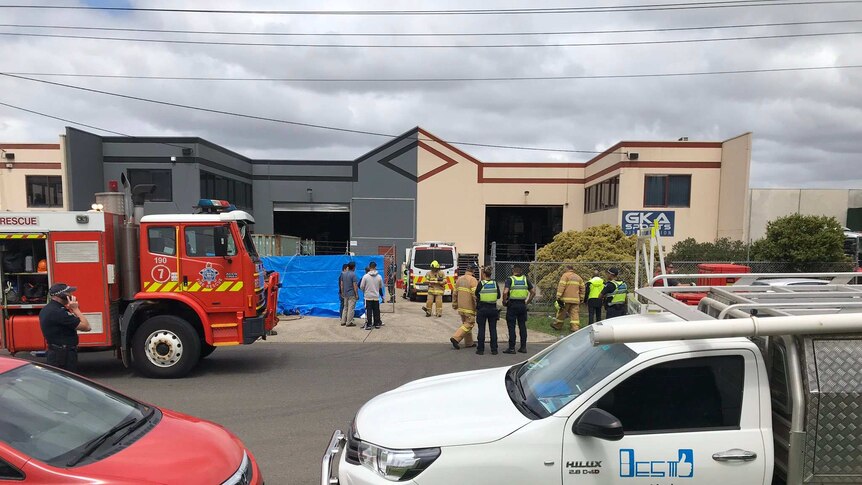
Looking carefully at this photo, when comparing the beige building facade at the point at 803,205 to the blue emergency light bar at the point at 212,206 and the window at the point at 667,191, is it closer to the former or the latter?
the window at the point at 667,191

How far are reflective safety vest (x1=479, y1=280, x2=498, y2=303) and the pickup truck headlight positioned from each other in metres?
6.18

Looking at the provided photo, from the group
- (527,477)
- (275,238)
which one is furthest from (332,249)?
(527,477)

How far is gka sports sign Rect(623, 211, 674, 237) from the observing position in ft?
68.3

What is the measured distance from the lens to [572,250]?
15.8m

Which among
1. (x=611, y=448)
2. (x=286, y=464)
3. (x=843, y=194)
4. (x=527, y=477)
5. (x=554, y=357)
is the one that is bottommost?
(x=286, y=464)

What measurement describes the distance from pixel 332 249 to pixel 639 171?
69.5 feet

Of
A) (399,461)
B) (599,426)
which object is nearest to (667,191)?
(599,426)

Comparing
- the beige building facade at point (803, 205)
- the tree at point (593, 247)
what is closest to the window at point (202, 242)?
the tree at point (593, 247)

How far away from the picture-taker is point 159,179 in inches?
944

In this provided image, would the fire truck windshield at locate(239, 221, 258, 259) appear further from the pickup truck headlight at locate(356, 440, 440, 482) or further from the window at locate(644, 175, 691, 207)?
the window at locate(644, 175, 691, 207)

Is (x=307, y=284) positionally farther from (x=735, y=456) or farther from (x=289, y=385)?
(x=735, y=456)

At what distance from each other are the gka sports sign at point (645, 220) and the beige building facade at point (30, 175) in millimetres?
28521

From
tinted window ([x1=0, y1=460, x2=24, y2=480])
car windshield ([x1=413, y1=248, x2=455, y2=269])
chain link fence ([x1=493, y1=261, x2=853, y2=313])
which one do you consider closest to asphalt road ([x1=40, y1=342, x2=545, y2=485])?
tinted window ([x1=0, y1=460, x2=24, y2=480])

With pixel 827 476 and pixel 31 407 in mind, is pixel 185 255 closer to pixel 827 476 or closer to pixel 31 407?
pixel 31 407
